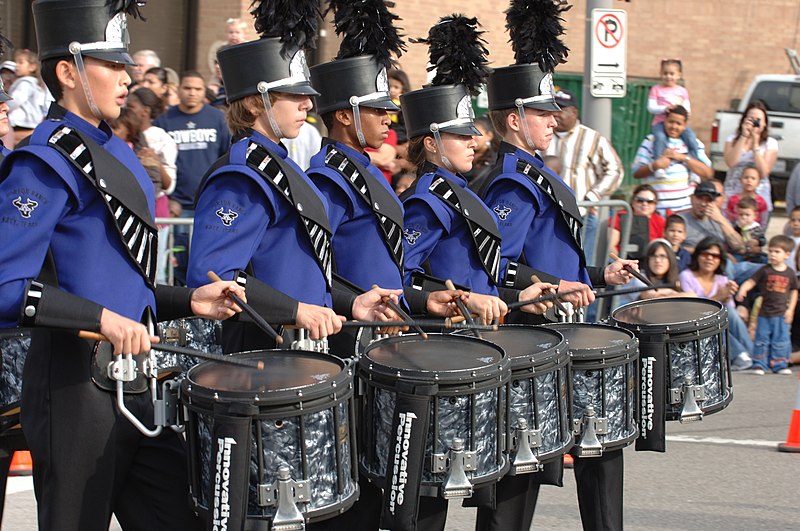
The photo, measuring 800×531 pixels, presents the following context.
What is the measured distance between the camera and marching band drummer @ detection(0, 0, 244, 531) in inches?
149

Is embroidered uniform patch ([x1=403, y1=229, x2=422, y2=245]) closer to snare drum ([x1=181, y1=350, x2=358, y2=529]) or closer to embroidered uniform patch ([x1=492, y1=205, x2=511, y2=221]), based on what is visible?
embroidered uniform patch ([x1=492, y1=205, x2=511, y2=221])

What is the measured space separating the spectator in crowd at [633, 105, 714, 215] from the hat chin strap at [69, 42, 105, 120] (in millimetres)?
8000

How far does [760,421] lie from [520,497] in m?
3.97

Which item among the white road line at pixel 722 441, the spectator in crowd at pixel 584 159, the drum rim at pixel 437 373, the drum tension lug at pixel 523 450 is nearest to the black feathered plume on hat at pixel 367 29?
the drum rim at pixel 437 373

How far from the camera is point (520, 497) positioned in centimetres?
525

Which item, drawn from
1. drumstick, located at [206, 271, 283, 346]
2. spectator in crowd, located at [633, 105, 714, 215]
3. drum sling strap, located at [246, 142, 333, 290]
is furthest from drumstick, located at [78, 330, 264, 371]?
spectator in crowd, located at [633, 105, 714, 215]

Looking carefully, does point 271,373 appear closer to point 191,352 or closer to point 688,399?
point 191,352

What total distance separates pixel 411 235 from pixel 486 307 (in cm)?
47

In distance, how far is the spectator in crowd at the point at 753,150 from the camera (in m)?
12.5

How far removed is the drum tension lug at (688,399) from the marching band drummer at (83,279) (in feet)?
6.95

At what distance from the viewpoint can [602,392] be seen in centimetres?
512

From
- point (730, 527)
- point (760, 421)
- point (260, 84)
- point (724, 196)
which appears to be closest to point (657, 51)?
point (724, 196)

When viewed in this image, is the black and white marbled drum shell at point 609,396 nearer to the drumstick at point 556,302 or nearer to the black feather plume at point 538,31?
the drumstick at point 556,302

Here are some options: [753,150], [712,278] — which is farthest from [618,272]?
[753,150]
